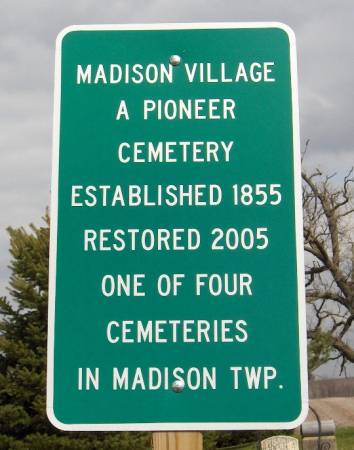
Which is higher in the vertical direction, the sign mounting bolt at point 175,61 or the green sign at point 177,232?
the sign mounting bolt at point 175,61

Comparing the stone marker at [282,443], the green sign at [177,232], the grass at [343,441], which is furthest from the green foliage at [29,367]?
the green sign at [177,232]

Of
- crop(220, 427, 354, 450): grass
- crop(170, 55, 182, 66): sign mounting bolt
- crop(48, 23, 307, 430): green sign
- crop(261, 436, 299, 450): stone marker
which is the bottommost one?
crop(220, 427, 354, 450): grass

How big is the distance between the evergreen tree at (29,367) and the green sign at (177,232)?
14.3 m

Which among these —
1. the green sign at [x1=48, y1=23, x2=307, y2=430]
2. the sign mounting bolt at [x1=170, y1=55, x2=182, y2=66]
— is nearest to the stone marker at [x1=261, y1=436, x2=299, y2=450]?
the green sign at [x1=48, y1=23, x2=307, y2=430]

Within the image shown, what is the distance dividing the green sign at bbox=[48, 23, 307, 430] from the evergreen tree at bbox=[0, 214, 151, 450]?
47.1 feet

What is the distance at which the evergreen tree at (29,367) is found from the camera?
16812 millimetres

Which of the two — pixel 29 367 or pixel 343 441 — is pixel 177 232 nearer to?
pixel 29 367

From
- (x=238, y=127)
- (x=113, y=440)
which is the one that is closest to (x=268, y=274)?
(x=238, y=127)

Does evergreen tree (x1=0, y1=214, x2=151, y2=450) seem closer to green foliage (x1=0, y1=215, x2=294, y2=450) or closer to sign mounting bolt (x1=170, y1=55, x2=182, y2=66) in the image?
green foliage (x1=0, y1=215, x2=294, y2=450)

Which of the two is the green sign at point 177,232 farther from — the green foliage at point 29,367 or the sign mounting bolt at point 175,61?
the green foliage at point 29,367

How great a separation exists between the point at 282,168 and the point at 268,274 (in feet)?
1.29

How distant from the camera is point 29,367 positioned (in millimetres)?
17297

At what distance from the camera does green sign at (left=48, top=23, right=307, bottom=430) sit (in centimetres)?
266

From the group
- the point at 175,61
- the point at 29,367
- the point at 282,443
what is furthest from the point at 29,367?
the point at 175,61
